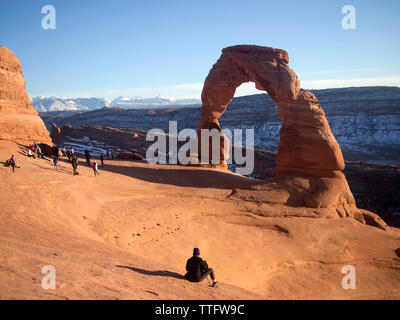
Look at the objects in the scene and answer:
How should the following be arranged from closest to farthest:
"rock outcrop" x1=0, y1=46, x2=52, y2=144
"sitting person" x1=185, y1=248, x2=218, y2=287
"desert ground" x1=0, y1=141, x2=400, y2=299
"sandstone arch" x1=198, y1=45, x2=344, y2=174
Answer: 1. "desert ground" x1=0, y1=141, x2=400, y2=299
2. "sitting person" x1=185, y1=248, x2=218, y2=287
3. "sandstone arch" x1=198, y1=45, x2=344, y2=174
4. "rock outcrop" x1=0, y1=46, x2=52, y2=144

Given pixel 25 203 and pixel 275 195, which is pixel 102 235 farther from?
pixel 275 195

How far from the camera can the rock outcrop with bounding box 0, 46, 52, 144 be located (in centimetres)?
1731

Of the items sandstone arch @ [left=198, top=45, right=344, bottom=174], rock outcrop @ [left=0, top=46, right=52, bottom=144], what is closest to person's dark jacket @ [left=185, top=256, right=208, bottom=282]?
sandstone arch @ [left=198, top=45, right=344, bottom=174]

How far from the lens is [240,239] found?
11.4 meters

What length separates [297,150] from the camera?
16500 mm

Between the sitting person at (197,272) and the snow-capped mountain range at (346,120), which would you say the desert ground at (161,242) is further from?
the snow-capped mountain range at (346,120)

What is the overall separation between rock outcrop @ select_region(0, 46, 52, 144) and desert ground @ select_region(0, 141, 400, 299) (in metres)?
1.42

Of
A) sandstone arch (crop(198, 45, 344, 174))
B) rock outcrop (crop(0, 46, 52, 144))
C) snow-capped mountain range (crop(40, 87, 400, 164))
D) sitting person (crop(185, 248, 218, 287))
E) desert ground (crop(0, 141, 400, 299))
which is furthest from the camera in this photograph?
snow-capped mountain range (crop(40, 87, 400, 164))

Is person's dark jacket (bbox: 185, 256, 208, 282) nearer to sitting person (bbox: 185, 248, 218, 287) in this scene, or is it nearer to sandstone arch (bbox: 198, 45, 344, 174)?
sitting person (bbox: 185, 248, 218, 287)

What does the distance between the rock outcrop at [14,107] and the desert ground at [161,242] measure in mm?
1421

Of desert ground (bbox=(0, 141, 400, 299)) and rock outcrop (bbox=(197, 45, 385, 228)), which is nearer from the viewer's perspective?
desert ground (bbox=(0, 141, 400, 299))

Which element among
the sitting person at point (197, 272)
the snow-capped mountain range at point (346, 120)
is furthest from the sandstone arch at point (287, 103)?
the snow-capped mountain range at point (346, 120)

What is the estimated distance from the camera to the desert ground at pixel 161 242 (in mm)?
5820

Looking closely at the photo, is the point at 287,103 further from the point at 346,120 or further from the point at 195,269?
the point at 346,120
